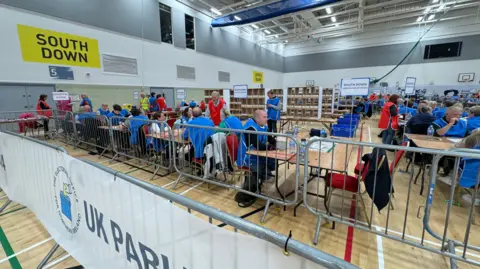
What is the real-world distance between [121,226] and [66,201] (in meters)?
0.86

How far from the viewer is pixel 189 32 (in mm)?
12883

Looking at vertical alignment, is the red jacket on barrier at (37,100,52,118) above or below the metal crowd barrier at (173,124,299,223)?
above

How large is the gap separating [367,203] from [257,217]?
176cm

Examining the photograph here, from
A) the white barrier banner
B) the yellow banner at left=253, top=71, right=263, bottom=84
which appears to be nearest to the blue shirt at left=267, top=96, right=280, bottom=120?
the white barrier banner

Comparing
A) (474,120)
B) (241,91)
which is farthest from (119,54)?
(474,120)

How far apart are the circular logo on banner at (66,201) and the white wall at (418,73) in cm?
2157

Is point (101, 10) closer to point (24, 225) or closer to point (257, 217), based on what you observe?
point (24, 225)

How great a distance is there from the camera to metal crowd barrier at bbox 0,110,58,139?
6852 mm

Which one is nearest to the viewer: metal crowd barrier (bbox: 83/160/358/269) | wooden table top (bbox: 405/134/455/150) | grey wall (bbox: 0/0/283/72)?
metal crowd barrier (bbox: 83/160/358/269)

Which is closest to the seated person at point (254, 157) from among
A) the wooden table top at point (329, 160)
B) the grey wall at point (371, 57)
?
the wooden table top at point (329, 160)

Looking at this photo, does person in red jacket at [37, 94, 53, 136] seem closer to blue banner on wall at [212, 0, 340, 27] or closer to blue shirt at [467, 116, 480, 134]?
blue banner on wall at [212, 0, 340, 27]

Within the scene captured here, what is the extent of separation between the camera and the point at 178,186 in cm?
382

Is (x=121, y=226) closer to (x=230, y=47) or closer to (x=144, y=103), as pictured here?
(x=144, y=103)

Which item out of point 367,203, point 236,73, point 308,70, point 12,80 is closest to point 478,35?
point 308,70
